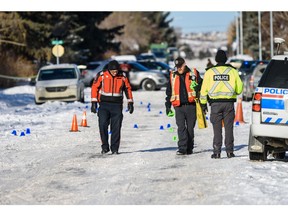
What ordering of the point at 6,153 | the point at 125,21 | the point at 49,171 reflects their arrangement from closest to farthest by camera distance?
the point at 49,171, the point at 6,153, the point at 125,21

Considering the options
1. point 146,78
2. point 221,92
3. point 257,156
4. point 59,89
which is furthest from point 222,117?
point 146,78

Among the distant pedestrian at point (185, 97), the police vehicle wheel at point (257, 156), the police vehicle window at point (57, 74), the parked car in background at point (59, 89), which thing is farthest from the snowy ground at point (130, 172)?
the police vehicle window at point (57, 74)

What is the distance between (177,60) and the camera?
15312 mm

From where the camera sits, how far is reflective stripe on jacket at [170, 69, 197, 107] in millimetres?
15414

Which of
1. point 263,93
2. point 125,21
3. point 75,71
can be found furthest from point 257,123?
point 125,21

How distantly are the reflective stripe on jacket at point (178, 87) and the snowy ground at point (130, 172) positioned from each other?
963 mm

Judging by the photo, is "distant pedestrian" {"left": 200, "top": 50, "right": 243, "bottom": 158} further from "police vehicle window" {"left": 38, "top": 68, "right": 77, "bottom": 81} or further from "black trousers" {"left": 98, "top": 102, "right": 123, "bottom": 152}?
"police vehicle window" {"left": 38, "top": 68, "right": 77, "bottom": 81}

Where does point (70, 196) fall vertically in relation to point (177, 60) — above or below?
below

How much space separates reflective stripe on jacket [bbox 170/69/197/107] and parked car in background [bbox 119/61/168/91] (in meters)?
29.2

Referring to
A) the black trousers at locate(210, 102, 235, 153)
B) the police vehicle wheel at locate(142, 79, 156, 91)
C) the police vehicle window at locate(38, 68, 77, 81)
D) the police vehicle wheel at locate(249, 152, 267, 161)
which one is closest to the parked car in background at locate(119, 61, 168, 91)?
the police vehicle wheel at locate(142, 79, 156, 91)

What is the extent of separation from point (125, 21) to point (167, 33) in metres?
35.6

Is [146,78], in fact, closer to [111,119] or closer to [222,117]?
[111,119]
